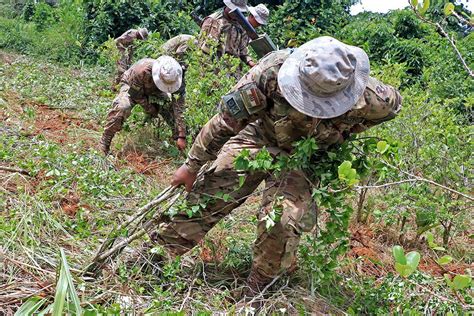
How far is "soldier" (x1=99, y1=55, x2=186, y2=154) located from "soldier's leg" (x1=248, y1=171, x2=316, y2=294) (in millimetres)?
2201

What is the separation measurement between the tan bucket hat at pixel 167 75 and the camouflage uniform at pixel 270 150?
6.01 ft

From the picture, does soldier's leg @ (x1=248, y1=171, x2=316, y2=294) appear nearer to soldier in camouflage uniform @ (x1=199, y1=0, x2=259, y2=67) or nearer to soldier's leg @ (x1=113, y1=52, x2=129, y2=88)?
soldier in camouflage uniform @ (x1=199, y1=0, x2=259, y2=67)

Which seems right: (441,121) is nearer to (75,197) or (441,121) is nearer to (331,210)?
(331,210)

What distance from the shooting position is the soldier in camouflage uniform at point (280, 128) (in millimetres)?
2119

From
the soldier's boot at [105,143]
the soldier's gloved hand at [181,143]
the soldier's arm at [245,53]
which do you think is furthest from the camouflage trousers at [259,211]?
the soldier's arm at [245,53]

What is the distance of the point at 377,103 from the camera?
231 cm

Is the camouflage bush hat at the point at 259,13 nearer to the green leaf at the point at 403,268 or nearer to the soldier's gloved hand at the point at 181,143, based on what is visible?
the soldier's gloved hand at the point at 181,143

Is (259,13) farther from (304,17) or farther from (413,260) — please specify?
(304,17)

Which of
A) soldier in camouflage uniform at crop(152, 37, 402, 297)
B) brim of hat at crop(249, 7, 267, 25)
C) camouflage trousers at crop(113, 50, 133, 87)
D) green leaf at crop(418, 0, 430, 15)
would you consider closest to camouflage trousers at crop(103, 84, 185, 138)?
brim of hat at crop(249, 7, 267, 25)

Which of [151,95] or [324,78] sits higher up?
[324,78]

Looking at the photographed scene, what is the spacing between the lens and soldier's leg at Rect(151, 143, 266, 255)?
8.69 ft

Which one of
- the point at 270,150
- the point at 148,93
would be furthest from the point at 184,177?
the point at 148,93

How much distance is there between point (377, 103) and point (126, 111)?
9.61 feet

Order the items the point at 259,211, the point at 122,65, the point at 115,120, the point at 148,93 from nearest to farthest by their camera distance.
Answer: the point at 259,211, the point at 115,120, the point at 148,93, the point at 122,65
